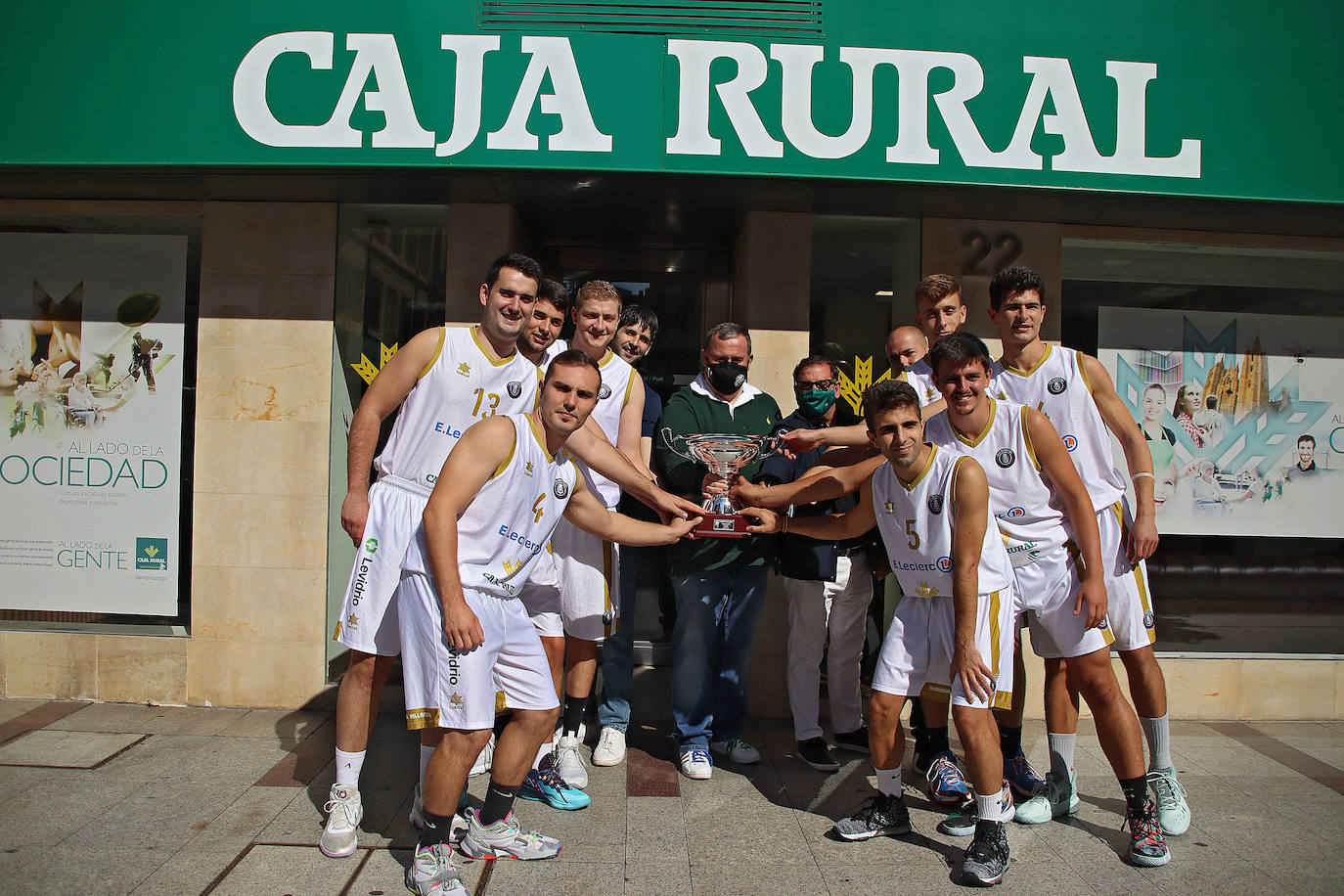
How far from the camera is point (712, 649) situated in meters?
4.39

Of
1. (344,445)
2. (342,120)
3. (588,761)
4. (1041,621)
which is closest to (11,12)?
(342,120)

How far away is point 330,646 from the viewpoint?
5.25 metres

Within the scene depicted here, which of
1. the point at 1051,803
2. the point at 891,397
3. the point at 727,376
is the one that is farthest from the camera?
the point at 727,376

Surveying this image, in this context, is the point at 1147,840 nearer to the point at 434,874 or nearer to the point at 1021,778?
the point at 1021,778

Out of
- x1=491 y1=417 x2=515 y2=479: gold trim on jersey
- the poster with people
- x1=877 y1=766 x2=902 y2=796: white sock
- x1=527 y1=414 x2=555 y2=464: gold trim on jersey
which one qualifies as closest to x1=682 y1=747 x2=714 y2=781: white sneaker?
x1=877 y1=766 x2=902 y2=796: white sock

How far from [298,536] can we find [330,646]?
2.30ft

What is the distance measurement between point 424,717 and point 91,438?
11.9 feet

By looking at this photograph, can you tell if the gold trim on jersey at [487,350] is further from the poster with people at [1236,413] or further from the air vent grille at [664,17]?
the poster with people at [1236,413]

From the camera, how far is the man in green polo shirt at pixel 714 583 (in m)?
4.31

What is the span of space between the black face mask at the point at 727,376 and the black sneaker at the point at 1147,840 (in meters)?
2.51

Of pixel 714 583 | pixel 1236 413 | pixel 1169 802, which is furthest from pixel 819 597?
pixel 1236 413

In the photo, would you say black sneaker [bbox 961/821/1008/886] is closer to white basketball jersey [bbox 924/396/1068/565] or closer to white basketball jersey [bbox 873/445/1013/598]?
white basketball jersey [bbox 873/445/1013/598]

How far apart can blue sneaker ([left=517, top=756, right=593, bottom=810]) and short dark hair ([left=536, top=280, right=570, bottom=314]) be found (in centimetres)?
213

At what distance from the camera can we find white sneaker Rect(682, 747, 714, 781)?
4172 mm
